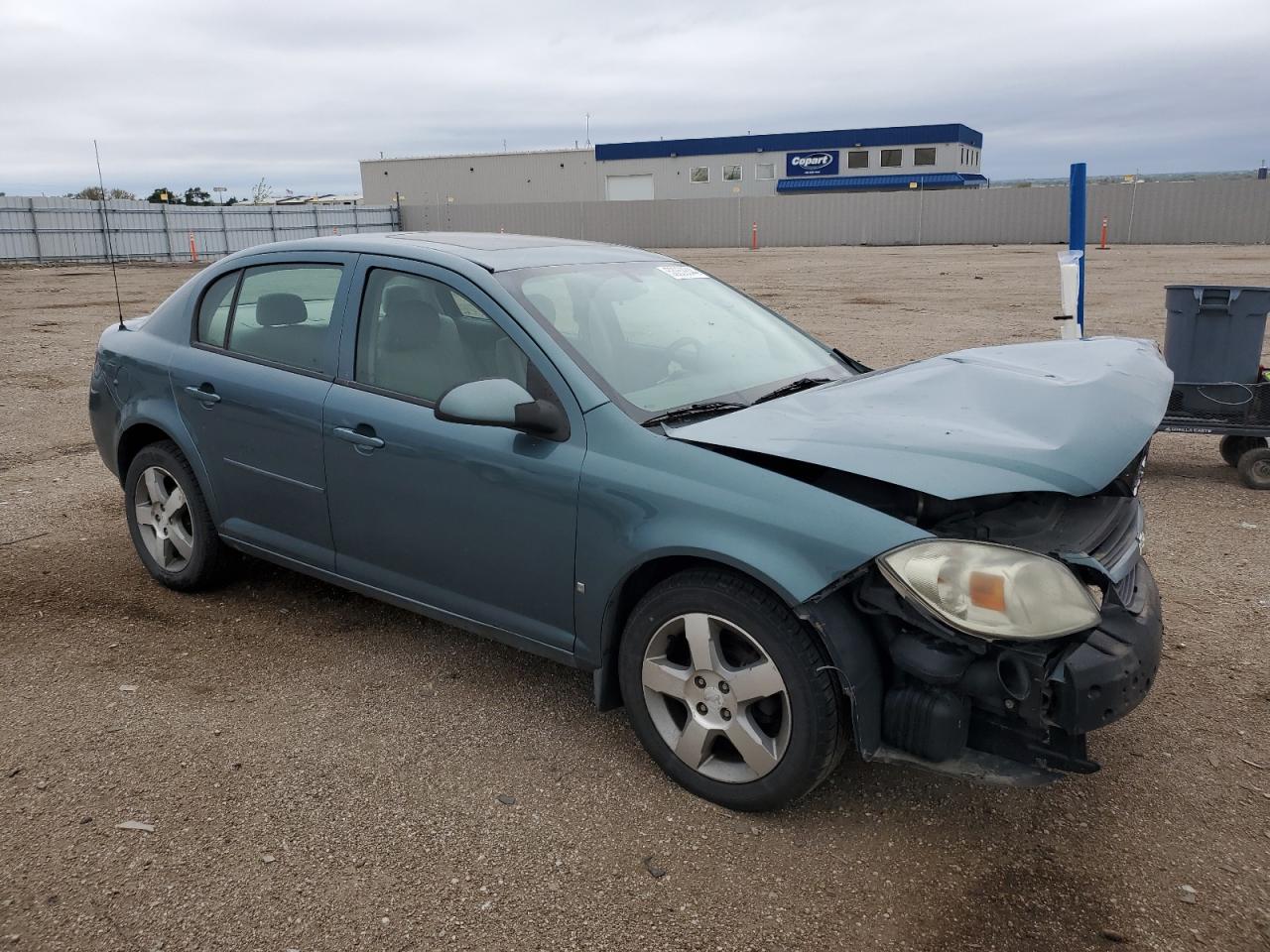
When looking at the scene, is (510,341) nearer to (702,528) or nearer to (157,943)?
(702,528)

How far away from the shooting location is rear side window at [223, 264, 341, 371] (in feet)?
13.3

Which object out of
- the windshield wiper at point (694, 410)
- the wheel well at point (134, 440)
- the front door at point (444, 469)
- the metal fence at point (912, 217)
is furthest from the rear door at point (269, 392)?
the metal fence at point (912, 217)

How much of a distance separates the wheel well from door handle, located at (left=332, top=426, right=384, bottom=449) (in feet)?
4.29

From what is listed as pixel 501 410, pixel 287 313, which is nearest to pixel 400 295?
pixel 287 313

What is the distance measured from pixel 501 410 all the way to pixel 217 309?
2046 millimetres

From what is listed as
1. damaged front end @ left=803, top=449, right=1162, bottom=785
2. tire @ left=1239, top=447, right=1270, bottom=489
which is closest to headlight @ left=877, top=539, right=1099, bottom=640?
damaged front end @ left=803, top=449, right=1162, bottom=785

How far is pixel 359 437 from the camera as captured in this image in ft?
12.4

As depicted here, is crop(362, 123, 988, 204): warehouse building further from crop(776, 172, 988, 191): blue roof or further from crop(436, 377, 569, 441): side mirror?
crop(436, 377, 569, 441): side mirror

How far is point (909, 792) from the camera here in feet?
10.6

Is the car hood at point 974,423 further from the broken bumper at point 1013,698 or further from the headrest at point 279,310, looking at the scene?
the headrest at point 279,310

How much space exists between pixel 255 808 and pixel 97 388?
278 centimetres

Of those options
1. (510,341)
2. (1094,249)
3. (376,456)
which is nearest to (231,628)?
(376,456)

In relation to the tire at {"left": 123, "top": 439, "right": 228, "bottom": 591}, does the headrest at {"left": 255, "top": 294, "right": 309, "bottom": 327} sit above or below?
above

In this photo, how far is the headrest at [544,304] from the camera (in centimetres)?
356
